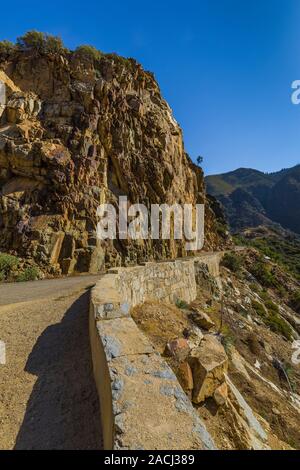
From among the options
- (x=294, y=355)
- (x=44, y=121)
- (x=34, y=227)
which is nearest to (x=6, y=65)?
(x=44, y=121)

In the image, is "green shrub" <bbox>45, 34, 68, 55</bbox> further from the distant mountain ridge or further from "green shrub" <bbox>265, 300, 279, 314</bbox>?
the distant mountain ridge

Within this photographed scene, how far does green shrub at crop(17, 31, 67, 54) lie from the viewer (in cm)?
2598

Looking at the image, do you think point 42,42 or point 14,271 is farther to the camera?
point 42,42

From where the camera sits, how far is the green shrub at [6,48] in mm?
25391

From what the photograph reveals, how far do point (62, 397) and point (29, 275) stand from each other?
41.5 feet

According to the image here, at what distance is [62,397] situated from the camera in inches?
142

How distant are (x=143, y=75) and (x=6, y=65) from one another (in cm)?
1532

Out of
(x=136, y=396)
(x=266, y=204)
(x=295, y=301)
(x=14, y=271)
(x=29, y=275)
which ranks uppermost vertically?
(x=266, y=204)

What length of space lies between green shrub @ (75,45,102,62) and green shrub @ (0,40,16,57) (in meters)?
6.28

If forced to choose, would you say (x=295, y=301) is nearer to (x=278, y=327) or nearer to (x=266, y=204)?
(x=278, y=327)

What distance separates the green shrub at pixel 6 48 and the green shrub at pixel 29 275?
76.6 ft

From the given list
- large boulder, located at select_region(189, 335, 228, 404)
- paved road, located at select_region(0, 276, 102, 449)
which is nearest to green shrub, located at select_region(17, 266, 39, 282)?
paved road, located at select_region(0, 276, 102, 449)

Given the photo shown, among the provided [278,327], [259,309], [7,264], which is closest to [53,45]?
[7,264]
